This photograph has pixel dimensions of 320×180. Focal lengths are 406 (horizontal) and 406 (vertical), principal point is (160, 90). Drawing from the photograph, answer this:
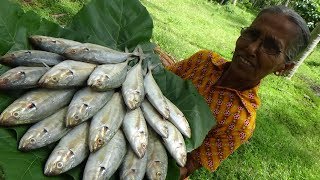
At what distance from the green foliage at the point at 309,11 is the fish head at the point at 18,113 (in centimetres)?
2384

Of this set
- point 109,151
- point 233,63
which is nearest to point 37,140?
point 109,151

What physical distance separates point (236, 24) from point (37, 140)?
684 inches

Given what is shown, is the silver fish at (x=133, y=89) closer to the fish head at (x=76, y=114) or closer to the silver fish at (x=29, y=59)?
the fish head at (x=76, y=114)

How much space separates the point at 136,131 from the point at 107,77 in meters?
0.32

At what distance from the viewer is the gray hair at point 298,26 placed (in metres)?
2.83

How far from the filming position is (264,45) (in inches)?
111

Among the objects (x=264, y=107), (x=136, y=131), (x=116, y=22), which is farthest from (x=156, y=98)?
(x=264, y=107)

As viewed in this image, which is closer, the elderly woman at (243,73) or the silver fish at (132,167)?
the silver fish at (132,167)

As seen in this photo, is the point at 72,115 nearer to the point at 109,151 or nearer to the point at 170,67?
the point at 109,151

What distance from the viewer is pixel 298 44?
9.48ft

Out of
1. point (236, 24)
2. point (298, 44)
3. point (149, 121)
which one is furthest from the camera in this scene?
point (236, 24)

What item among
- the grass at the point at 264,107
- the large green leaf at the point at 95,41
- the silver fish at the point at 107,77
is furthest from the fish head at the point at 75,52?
the grass at the point at 264,107

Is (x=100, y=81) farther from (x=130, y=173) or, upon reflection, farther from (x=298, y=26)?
(x=298, y=26)

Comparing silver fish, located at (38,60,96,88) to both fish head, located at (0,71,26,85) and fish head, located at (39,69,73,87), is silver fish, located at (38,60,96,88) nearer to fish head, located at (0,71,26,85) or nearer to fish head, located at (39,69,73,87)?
fish head, located at (39,69,73,87)
